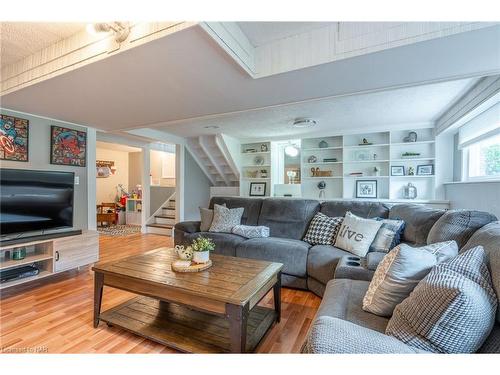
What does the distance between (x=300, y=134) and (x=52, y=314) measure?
4.39 meters

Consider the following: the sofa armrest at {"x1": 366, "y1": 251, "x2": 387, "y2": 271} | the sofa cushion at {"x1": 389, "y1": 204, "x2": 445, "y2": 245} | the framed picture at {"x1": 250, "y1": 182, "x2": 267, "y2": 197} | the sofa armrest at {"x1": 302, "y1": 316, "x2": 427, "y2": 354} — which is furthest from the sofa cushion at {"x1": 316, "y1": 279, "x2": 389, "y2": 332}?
the framed picture at {"x1": 250, "y1": 182, "x2": 267, "y2": 197}

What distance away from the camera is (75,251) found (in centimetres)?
291

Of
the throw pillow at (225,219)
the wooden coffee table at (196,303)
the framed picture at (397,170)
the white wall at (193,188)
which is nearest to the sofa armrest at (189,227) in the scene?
the throw pillow at (225,219)

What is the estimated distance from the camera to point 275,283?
1927mm

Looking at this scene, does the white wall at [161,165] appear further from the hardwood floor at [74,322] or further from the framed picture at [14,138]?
the hardwood floor at [74,322]

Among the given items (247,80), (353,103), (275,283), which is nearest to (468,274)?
(275,283)

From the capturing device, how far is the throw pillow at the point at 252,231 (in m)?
3.04

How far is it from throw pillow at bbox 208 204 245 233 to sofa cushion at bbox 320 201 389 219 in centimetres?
112

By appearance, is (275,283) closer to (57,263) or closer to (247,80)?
(247,80)

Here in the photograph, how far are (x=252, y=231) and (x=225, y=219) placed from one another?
467 mm

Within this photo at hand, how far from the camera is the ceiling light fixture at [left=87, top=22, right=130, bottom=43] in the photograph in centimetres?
150

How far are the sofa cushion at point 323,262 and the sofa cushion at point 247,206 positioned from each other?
1.08 metres

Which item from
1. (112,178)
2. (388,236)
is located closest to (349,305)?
(388,236)

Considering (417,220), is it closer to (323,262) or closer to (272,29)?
(323,262)
